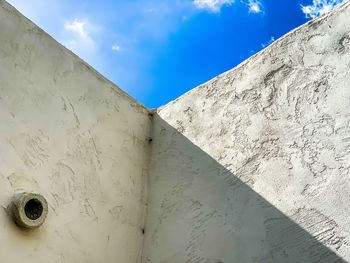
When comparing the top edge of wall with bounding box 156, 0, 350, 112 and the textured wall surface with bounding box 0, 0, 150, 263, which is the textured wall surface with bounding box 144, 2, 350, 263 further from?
the textured wall surface with bounding box 0, 0, 150, 263

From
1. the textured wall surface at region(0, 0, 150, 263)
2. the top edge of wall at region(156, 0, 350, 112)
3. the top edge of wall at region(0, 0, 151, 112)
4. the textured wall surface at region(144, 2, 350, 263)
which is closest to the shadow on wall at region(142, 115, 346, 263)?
the textured wall surface at region(144, 2, 350, 263)

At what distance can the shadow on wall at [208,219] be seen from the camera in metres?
2.15

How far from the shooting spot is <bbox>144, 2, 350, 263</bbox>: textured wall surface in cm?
214

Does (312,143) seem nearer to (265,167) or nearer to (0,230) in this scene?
(265,167)

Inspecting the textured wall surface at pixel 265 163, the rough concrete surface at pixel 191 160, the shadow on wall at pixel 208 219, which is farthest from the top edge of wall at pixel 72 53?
the textured wall surface at pixel 265 163

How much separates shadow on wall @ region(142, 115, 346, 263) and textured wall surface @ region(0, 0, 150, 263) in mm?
162

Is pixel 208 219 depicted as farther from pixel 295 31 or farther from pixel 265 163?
pixel 295 31

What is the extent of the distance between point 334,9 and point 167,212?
1622 mm

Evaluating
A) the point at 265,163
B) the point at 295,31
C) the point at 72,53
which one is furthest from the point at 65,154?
the point at 295,31

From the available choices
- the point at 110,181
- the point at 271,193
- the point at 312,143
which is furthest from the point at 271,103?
the point at 110,181

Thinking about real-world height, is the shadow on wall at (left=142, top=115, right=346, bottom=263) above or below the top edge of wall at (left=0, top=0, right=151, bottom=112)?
below

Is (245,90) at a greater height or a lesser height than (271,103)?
greater

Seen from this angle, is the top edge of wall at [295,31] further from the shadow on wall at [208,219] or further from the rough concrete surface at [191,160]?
the shadow on wall at [208,219]

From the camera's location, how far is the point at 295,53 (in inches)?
102
